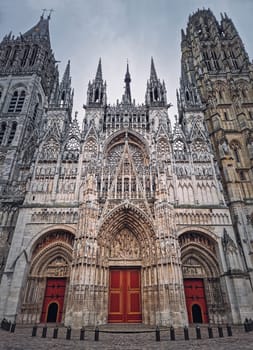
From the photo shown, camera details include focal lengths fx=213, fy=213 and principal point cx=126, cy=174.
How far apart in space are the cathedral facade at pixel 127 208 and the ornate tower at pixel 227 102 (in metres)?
0.14

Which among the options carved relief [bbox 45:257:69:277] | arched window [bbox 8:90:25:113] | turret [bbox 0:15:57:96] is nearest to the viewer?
carved relief [bbox 45:257:69:277]

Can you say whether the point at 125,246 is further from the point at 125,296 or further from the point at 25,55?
the point at 25,55

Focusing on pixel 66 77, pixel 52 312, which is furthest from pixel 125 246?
pixel 66 77

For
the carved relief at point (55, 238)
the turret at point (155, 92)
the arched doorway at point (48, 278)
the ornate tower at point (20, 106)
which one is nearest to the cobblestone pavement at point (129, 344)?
the arched doorway at point (48, 278)

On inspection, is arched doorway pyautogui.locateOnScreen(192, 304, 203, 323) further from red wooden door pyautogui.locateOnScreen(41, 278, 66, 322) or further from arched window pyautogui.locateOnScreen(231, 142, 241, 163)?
arched window pyautogui.locateOnScreen(231, 142, 241, 163)

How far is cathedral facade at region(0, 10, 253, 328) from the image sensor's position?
13.4m

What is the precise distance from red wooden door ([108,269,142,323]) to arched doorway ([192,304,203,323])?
3.75m

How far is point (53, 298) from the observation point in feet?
48.5

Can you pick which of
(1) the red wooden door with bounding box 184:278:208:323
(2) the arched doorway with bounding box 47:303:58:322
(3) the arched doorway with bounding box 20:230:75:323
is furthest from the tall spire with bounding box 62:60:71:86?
(1) the red wooden door with bounding box 184:278:208:323

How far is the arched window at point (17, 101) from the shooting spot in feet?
78.6

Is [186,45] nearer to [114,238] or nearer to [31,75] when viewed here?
[31,75]

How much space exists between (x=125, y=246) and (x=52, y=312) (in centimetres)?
Answer: 652

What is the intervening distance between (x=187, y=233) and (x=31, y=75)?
83.7ft

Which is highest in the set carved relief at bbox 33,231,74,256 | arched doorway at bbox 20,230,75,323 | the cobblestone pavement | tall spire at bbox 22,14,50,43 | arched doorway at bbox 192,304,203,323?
tall spire at bbox 22,14,50,43
